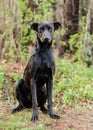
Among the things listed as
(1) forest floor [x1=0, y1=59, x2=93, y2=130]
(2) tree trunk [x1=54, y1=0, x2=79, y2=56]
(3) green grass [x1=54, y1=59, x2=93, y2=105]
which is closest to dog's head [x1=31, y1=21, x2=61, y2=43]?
(1) forest floor [x1=0, y1=59, x2=93, y2=130]

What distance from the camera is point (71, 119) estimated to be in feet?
22.6

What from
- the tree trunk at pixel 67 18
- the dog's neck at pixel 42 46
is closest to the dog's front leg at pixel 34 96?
the dog's neck at pixel 42 46

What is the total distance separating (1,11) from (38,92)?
6165 millimetres

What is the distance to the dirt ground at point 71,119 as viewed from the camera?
21.0 feet

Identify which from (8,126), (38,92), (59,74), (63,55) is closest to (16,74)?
(59,74)

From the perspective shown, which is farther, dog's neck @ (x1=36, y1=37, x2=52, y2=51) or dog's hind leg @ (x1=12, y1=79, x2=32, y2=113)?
dog's hind leg @ (x1=12, y1=79, x2=32, y2=113)

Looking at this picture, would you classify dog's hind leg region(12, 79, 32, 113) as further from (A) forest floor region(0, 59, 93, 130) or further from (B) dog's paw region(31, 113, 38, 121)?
(B) dog's paw region(31, 113, 38, 121)

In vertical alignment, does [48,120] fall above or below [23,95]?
below

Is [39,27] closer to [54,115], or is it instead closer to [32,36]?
[54,115]

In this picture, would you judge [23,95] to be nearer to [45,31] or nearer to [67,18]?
[45,31]

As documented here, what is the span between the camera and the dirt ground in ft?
21.0

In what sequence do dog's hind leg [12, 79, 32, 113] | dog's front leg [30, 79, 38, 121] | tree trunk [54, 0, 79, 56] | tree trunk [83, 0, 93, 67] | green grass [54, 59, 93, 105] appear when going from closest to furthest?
dog's front leg [30, 79, 38, 121] → dog's hind leg [12, 79, 32, 113] → green grass [54, 59, 93, 105] → tree trunk [83, 0, 93, 67] → tree trunk [54, 0, 79, 56]

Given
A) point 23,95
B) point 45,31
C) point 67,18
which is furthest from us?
point 67,18

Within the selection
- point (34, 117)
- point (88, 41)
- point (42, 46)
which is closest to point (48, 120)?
point (34, 117)
